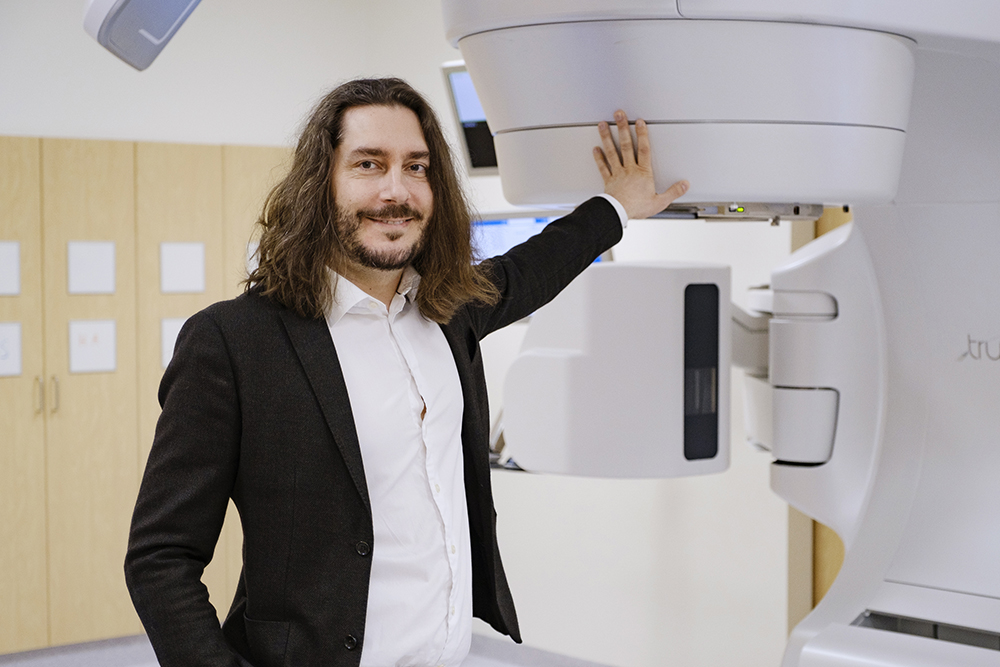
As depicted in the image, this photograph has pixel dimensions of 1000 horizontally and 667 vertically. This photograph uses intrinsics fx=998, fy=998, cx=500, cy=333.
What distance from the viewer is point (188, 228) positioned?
386 cm


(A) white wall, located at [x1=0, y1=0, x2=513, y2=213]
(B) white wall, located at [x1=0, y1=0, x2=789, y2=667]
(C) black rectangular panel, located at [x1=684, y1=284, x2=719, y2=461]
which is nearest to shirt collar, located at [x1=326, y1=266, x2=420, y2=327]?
(C) black rectangular panel, located at [x1=684, y1=284, x2=719, y2=461]

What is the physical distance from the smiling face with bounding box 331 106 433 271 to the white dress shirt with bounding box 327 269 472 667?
68 mm

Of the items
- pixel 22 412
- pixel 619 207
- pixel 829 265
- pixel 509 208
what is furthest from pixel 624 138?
pixel 22 412

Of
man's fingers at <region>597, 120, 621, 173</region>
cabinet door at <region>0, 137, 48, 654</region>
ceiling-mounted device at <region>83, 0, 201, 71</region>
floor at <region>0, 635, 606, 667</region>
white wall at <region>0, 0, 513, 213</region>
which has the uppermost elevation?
white wall at <region>0, 0, 513, 213</region>

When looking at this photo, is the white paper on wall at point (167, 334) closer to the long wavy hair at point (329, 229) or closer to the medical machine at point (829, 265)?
the medical machine at point (829, 265)

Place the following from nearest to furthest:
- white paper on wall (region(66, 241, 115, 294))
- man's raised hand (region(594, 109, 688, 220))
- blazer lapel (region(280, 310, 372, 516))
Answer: man's raised hand (region(594, 109, 688, 220)), blazer lapel (region(280, 310, 372, 516)), white paper on wall (region(66, 241, 115, 294))

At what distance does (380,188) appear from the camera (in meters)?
1.19

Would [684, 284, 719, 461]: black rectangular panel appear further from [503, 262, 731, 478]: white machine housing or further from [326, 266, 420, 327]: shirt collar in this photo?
[326, 266, 420, 327]: shirt collar

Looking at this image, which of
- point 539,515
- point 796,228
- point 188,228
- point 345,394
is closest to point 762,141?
point 345,394

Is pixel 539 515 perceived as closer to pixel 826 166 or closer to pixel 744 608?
pixel 744 608

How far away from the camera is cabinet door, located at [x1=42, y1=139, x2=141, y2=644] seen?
12.0ft

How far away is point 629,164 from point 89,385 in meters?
3.20

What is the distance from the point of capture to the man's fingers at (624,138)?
3.30 feet

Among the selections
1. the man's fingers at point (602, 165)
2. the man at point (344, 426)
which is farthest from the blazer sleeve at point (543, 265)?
the man's fingers at point (602, 165)
